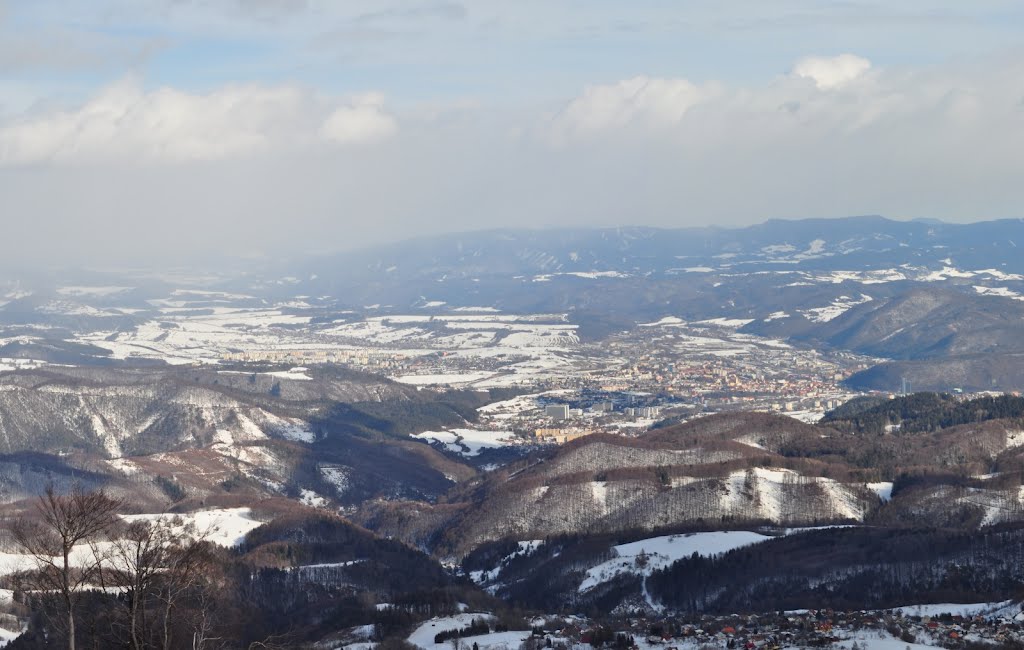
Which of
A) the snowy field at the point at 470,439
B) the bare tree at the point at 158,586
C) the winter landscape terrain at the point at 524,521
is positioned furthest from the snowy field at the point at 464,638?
the snowy field at the point at 470,439

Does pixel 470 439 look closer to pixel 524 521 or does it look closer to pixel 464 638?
pixel 524 521

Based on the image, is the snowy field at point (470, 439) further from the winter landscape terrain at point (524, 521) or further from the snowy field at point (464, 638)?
the snowy field at point (464, 638)

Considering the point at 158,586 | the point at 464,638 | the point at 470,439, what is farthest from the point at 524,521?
the point at 158,586

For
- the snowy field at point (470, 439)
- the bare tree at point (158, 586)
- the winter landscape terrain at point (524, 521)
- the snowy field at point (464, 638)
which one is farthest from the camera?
the snowy field at point (470, 439)

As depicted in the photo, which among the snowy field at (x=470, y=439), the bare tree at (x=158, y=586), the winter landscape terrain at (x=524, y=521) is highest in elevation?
the bare tree at (x=158, y=586)

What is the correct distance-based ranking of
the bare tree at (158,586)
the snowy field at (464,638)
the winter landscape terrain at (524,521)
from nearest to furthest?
the bare tree at (158,586) < the snowy field at (464,638) < the winter landscape terrain at (524,521)

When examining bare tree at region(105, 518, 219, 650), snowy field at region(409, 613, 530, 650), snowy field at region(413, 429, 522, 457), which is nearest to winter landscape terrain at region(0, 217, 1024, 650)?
snowy field at region(409, 613, 530, 650)

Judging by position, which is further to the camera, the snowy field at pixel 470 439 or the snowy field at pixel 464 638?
the snowy field at pixel 470 439

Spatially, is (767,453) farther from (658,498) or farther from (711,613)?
(711,613)

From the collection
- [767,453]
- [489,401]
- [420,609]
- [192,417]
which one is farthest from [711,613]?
[489,401]

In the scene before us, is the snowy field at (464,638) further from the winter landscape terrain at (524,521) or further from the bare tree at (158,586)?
the bare tree at (158,586)

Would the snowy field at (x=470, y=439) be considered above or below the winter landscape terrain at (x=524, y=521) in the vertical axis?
below
